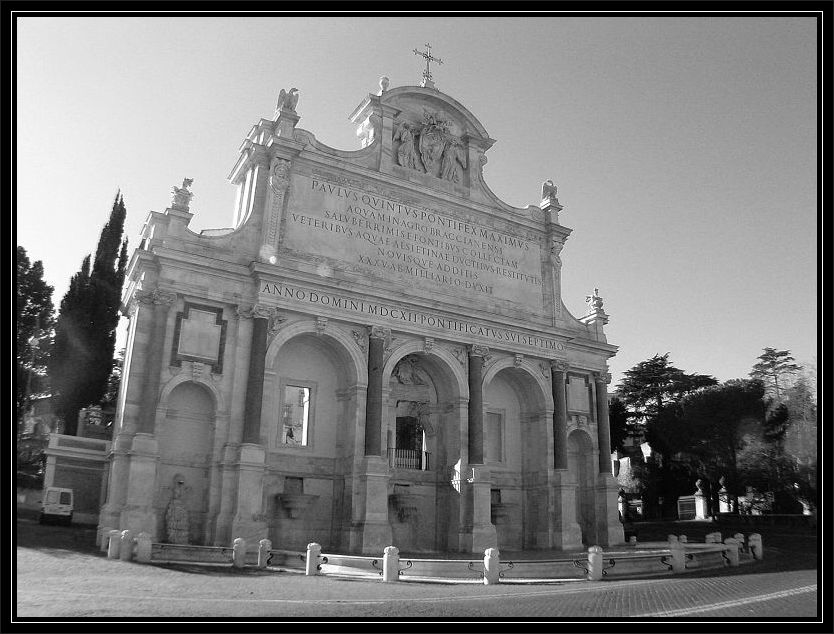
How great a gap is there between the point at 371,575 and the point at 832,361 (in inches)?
519

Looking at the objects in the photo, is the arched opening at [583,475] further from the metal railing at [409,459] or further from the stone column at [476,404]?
the metal railing at [409,459]

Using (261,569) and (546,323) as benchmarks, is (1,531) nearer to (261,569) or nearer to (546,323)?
(261,569)

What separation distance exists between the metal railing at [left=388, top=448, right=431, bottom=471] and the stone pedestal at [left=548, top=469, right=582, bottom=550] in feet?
19.4

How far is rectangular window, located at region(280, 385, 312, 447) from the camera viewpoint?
2775 centimetres

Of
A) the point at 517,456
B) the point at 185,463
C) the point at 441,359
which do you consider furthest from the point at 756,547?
the point at 185,463

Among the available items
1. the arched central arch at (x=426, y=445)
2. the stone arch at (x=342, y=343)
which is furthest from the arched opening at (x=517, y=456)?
the stone arch at (x=342, y=343)

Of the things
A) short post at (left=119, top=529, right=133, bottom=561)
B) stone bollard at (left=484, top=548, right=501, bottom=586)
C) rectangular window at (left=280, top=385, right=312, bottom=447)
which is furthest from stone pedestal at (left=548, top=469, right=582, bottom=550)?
short post at (left=119, top=529, right=133, bottom=561)

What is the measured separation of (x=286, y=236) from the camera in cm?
2847

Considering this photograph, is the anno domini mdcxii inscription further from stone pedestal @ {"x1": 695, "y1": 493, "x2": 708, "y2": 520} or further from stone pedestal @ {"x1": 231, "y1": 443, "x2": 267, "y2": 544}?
stone pedestal @ {"x1": 695, "y1": 493, "x2": 708, "y2": 520}

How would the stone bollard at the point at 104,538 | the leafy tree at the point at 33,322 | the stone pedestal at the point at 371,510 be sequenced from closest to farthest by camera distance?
the stone bollard at the point at 104,538 → the stone pedestal at the point at 371,510 → the leafy tree at the point at 33,322

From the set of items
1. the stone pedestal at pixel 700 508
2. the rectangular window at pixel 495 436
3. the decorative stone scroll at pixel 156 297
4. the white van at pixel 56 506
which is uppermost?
the decorative stone scroll at pixel 156 297

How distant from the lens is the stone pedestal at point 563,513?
30594mm

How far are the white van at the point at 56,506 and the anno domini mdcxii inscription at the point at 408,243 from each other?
50.4 feet

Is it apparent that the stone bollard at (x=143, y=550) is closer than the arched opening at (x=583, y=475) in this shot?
Yes
